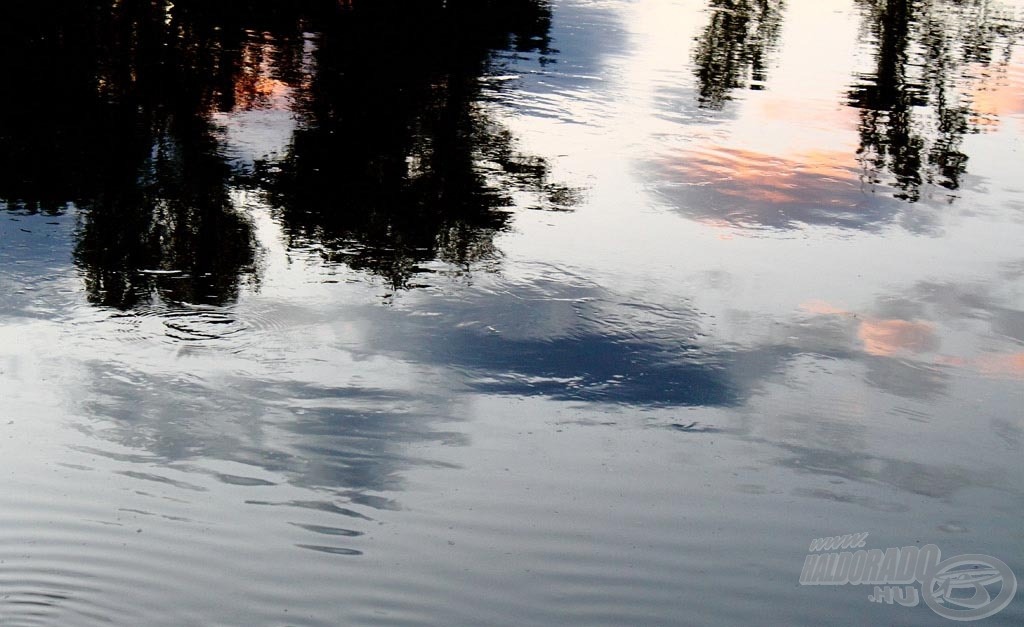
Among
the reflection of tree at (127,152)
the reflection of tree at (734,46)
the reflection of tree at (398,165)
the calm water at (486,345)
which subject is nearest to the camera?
the calm water at (486,345)

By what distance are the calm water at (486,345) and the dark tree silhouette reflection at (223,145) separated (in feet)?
0.22

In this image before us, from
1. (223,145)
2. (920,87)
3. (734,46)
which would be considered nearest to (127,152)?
(223,145)

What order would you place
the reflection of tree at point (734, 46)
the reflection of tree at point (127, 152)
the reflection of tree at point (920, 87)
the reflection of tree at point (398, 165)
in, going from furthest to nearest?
1. the reflection of tree at point (734, 46)
2. the reflection of tree at point (920, 87)
3. the reflection of tree at point (398, 165)
4. the reflection of tree at point (127, 152)

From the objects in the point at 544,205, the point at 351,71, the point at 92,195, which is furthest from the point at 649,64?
the point at 92,195

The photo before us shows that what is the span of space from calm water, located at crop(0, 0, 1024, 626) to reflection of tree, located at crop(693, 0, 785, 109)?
0.84 m

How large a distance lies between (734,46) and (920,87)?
3.94m

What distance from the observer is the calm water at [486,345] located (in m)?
5.50

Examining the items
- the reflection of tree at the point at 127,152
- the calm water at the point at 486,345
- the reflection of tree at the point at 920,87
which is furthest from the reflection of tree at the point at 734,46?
the reflection of tree at the point at 127,152

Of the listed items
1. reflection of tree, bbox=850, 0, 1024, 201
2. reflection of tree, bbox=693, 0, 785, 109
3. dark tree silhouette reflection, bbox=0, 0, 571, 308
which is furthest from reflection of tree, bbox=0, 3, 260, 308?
reflection of tree, bbox=850, 0, 1024, 201

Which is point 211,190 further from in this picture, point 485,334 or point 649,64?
point 649,64

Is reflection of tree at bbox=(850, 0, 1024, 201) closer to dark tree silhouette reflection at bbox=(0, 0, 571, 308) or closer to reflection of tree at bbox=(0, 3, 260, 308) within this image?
dark tree silhouette reflection at bbox=(0, 0, 571, 308)

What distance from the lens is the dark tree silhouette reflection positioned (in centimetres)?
915

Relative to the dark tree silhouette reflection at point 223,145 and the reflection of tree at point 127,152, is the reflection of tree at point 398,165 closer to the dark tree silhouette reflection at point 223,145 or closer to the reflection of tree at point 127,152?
the dark tree silhouette reflection at point 223,145

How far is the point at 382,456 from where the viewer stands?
6.41m
